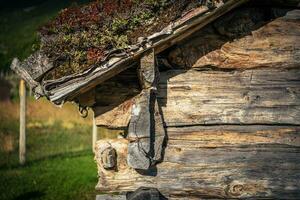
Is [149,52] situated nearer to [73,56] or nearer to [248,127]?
[73,56]

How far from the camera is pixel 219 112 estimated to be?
15.9ft

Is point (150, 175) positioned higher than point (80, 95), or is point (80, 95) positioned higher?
point (80, 95)

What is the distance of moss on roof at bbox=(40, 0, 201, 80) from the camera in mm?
4285

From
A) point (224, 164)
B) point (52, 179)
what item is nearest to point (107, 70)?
point (224, 164)

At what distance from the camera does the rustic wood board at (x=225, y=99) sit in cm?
482

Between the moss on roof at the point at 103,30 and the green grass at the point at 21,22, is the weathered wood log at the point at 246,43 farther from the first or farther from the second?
the green grass at the point at 21,22

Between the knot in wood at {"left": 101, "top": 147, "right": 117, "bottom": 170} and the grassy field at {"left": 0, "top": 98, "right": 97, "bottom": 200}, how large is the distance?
21.6 ft

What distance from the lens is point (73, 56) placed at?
4375 mm

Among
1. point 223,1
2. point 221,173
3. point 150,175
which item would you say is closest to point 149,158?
point 150,175

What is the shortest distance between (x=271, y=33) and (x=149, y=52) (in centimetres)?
116

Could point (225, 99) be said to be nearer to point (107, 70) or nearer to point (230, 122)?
point (230, 122)

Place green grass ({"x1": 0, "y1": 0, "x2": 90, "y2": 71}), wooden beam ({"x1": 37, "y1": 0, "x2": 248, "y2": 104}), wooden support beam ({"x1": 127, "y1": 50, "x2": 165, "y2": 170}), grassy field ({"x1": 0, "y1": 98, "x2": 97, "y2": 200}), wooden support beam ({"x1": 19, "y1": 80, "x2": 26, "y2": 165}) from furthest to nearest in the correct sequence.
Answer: green grass ({"x1": 0, "y1": 0, "x2": 90, "y2": 71})
wooden support beam ({"x1": 19, "y1": 80, "x2": 26, "y2": 165})
grassy field ({"x1": 0, "y1": 98, "x2": 97, "y2": 200})
wooden support beam ({"x1": 127, "y1": 50, "x2": 165, "y2": 170})
wooden beam ({"x1": 37, "y1": 0, "x2": 248, "y2": 104})

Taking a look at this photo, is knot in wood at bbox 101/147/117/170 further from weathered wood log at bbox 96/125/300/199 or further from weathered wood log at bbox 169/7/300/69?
weathered wood log at bbox 169/7/300/69

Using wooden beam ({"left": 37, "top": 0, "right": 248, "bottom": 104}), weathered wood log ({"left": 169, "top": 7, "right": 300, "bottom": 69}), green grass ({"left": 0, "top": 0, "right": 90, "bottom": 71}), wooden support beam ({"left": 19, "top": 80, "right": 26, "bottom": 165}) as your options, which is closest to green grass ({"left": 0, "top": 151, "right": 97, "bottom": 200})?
wooden support beam ({"left": 19, "top": 80, "right": 26, "bottom": 165})
